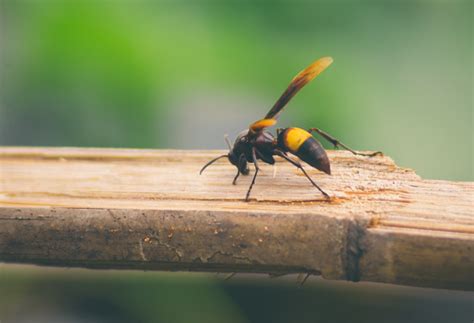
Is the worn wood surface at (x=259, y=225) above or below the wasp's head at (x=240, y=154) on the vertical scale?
above

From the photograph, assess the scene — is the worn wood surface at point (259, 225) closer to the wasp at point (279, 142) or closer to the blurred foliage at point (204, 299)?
the wasp at point (279, 142)

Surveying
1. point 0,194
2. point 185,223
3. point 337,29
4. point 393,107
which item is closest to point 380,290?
point 185,223

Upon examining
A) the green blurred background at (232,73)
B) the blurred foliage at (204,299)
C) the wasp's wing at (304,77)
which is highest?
the wasp's wing at (304,77)

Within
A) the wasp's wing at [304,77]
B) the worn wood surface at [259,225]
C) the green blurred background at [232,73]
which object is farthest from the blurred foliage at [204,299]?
the green blurred background at [232,73]

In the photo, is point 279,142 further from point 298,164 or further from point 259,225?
point 259,225

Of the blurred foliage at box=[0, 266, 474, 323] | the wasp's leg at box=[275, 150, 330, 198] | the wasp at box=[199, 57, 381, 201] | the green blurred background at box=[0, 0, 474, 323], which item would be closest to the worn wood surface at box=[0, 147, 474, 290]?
the wasp's leg at box=[275, 150, 330, 198]

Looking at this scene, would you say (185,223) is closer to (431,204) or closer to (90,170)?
(431,204)

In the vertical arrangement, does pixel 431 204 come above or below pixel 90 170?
above
